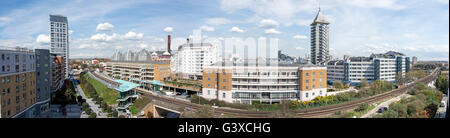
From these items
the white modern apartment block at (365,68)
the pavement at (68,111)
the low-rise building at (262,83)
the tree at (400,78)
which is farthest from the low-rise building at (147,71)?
Result: the tree at (400,78)

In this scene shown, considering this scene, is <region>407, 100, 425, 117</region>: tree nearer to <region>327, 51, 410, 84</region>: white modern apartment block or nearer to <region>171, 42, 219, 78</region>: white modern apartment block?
<region>327, 51, 410, 84</region>: white modern apartment block

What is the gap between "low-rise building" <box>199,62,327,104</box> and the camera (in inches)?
437

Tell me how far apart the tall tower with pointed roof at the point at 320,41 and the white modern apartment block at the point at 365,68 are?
6.06 ft

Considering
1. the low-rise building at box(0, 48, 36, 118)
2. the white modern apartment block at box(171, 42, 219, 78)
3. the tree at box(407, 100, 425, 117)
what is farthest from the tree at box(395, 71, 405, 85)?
the low-rise building at box(0, 48, 36, 118)

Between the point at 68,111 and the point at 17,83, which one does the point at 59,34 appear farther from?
the point at 17,83

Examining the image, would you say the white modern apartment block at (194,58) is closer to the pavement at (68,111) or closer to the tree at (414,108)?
the pavement at (68,111)

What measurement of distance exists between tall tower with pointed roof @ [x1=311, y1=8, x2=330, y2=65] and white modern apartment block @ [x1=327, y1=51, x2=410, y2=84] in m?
1.85

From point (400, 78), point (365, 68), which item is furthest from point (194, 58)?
point (400, 78)

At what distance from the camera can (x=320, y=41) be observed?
74.8ft
